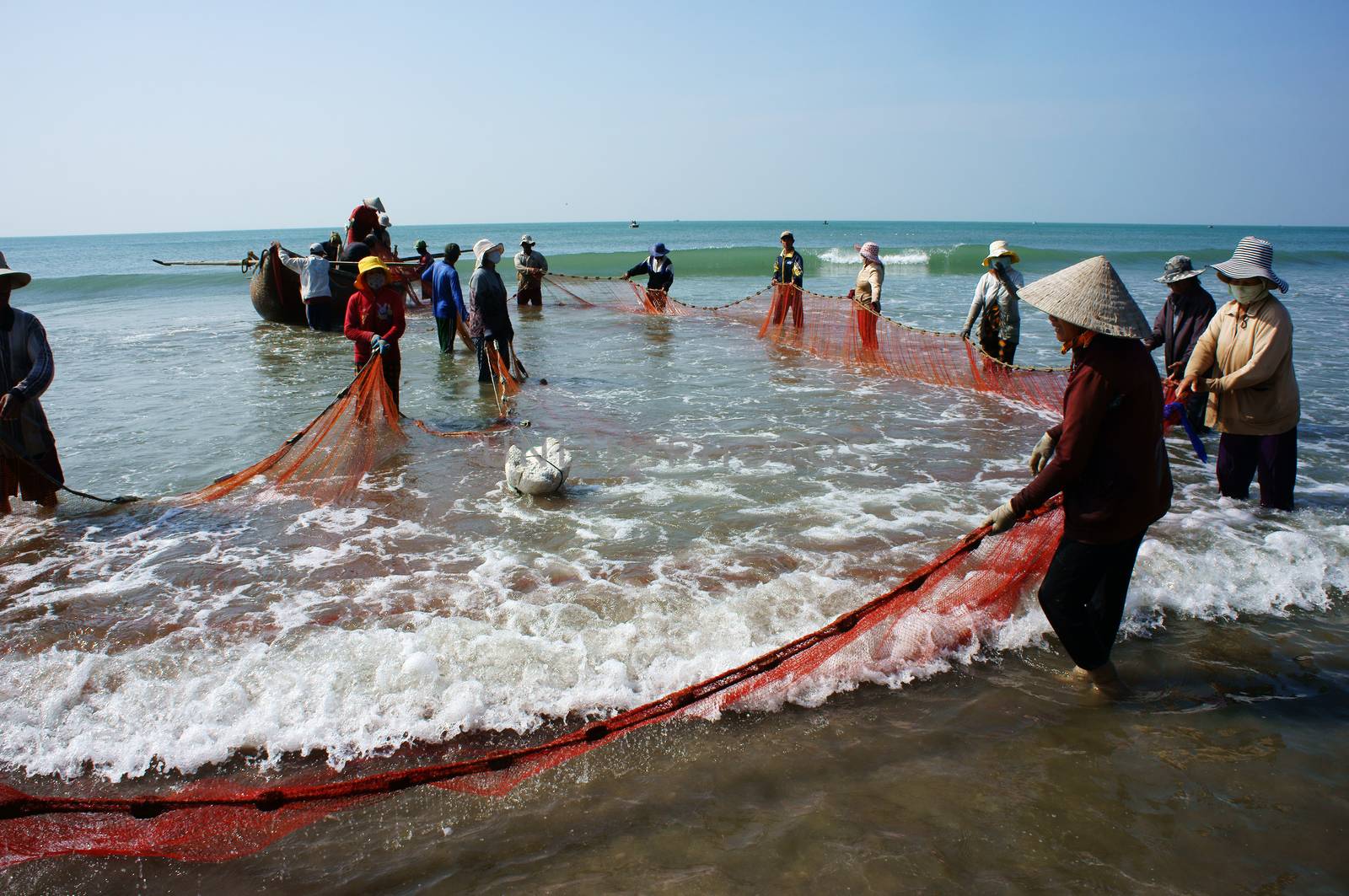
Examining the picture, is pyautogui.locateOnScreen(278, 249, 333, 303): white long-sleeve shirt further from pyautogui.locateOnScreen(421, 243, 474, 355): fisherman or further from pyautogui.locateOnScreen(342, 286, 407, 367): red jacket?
pyautogui.locateOnScreen(342, 286, 407, 367): red jacket

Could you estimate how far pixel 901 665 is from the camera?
12.1 ft

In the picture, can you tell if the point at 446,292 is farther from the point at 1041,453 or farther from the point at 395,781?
the point at 395,781

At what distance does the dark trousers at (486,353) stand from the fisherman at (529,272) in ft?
23.5

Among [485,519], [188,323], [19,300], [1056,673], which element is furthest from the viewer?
[19,300]

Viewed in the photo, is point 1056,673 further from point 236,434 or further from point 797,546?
point 236,434

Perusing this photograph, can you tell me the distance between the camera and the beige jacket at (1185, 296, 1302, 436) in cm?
471

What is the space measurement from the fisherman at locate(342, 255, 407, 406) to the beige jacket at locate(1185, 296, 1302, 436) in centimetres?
616

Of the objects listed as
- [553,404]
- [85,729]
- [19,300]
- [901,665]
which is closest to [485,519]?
[85,729]

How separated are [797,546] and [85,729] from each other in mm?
3703

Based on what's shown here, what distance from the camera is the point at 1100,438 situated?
2932 millimetres

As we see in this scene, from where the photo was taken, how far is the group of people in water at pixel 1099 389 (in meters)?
2.89

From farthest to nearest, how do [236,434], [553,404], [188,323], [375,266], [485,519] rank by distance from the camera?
[188,323] < [553,404] < [236,434] < [375,266] < [485,519]

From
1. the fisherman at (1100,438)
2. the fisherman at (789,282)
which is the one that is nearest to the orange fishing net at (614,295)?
the fisherman at (789,282)

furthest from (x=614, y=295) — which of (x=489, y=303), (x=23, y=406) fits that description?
(x=23, y=406)
